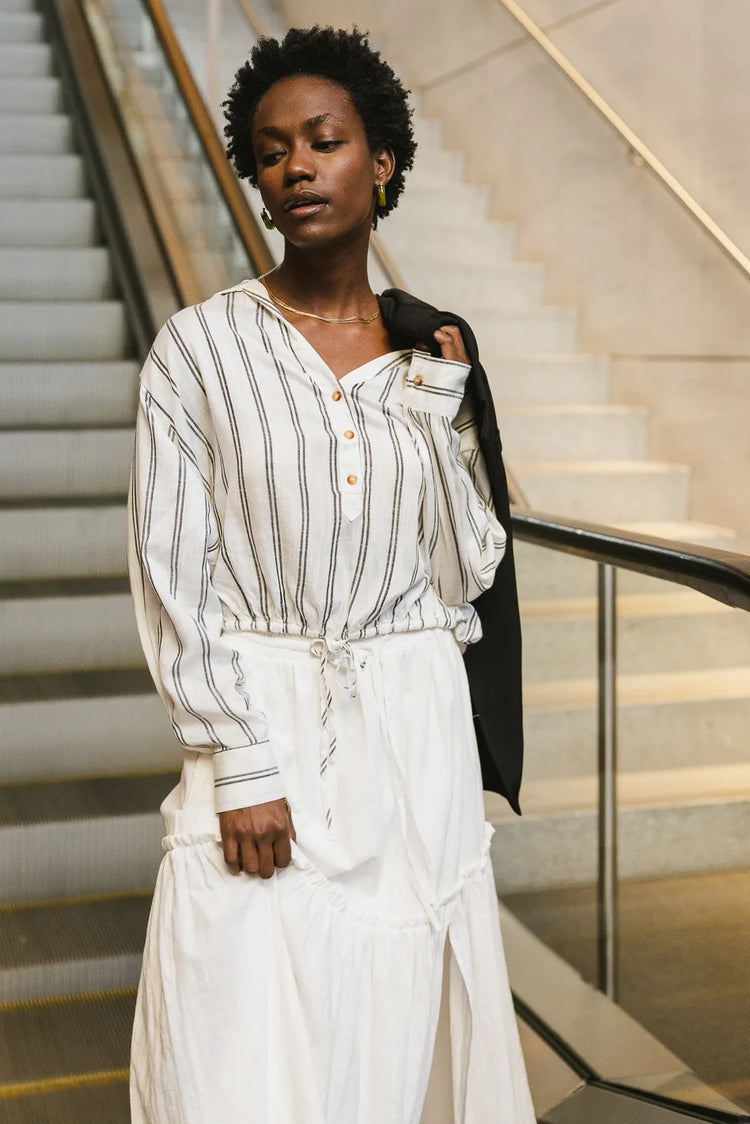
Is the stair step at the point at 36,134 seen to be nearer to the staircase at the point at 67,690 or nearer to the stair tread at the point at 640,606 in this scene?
the staircase at the point at 67,690

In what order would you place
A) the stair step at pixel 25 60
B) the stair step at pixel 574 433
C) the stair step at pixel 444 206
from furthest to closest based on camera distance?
the stair step at pixel 25 60
the stair step at pixel 444 206
the stair step at pixel 574 433

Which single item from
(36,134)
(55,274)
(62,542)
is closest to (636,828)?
(62,542)

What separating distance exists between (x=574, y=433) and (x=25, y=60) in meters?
3.50

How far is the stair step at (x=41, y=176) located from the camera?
17.9ft

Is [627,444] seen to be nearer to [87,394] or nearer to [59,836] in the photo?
[87,394]

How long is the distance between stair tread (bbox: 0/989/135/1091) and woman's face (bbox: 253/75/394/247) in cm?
169

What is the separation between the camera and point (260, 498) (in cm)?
157

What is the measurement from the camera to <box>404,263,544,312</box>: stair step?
4637mm

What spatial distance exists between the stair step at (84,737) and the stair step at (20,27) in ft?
14.0

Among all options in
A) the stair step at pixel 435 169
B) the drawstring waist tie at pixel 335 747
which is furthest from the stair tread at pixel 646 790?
the stair step at pixel 435 169

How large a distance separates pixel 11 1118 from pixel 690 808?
1.35m

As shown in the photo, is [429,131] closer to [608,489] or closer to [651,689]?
[608,489]

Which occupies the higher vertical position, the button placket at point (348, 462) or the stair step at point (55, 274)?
the stair step at point (55, 274)

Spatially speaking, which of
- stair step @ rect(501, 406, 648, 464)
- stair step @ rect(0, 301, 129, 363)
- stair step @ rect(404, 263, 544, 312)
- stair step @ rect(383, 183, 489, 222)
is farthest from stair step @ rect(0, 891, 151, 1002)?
stair step @ rect(383, 183, 489, 222)
